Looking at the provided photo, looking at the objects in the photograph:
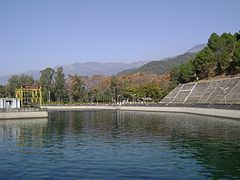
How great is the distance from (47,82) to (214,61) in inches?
3079

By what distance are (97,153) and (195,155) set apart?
8049 millimetres

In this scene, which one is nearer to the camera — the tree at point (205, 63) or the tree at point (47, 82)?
the tree at point (205, 63)

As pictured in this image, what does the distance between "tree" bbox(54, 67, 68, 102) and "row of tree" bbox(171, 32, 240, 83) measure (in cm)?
5560

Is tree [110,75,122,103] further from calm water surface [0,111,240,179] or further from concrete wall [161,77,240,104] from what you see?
calm water surface [0,111,240,179]

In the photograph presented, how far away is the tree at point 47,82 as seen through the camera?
528ft

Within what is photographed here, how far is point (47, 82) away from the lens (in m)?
166

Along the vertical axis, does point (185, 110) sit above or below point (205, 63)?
below

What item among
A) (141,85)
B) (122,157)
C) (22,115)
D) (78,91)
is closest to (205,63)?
(141,85)

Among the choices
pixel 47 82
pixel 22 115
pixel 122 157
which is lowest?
pixel 122 157

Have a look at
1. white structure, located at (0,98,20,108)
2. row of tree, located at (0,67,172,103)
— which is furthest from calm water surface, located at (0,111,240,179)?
row of tree, located at (0,67,172,103)

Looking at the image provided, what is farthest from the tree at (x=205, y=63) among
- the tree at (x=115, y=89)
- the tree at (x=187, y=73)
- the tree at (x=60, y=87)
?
the tree at (x=60, y=87)

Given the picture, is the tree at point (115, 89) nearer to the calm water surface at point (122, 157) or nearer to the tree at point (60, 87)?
the tree at point (60, 87)

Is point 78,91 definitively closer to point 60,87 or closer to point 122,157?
point 60,87

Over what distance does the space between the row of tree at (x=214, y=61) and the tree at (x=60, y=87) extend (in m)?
55.6
